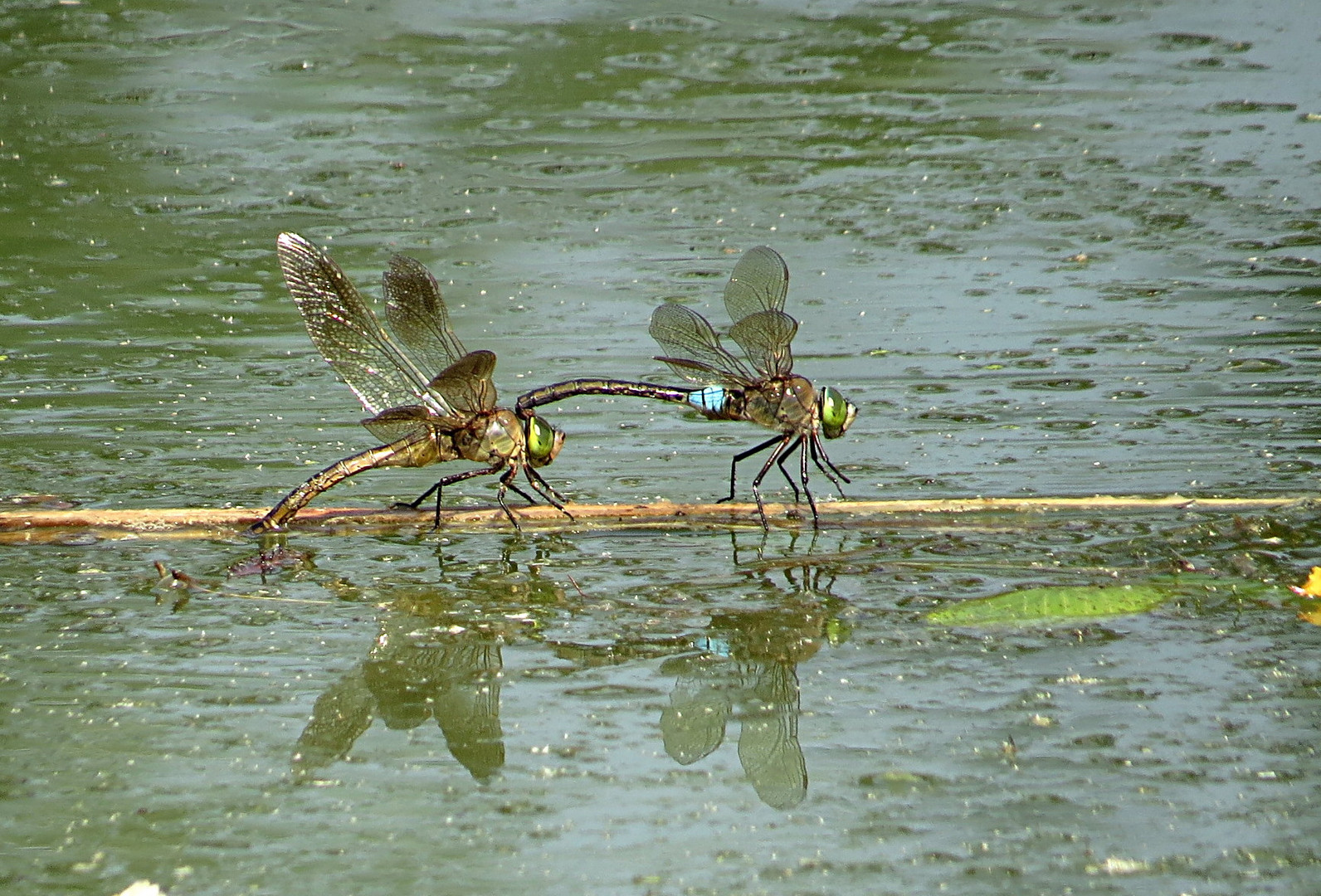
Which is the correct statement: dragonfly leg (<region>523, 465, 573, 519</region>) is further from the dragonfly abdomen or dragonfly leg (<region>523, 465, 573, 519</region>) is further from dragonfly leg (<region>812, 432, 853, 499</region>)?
dragonfly leg (<region>812, 432, 853, 499</region>)

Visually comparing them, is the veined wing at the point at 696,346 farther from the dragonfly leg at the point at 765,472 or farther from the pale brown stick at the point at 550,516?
the pale brown stick at the point at 550,516

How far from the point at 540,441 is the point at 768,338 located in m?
0.74

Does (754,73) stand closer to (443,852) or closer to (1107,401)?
(1107,401)

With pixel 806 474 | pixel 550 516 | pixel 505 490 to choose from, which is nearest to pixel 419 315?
pixel 505 490

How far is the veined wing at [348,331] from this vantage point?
448 cm

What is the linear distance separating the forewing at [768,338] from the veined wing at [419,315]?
2.72 ft

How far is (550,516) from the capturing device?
425 centimetres

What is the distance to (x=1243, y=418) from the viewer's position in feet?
16.8

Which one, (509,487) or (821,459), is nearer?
(509,487)

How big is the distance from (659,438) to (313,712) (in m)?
2.13

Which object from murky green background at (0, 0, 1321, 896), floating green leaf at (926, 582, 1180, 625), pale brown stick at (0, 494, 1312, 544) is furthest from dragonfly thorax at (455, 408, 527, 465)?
floating green leaf at (926, 582, 1180, 625)

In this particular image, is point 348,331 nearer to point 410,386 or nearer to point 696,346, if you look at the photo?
point 410,386

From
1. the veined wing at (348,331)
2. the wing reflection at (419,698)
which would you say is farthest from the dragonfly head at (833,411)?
the wing reflection at (419,698)

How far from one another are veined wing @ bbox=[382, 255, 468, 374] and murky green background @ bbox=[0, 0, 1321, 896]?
0.50 meters
